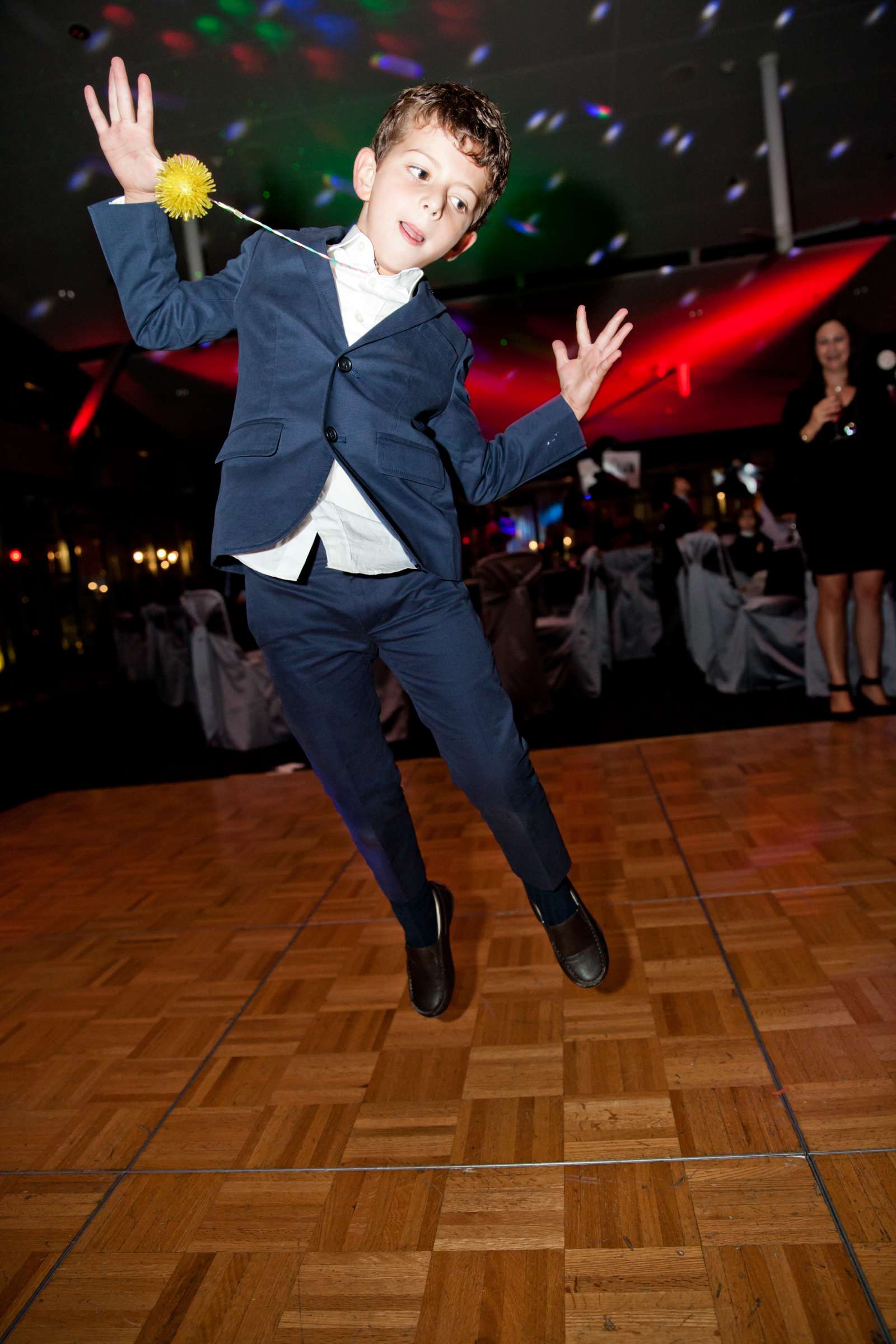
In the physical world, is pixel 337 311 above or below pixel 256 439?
above

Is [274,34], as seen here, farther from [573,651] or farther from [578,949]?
[578,949]

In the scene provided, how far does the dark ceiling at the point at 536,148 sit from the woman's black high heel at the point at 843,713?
382 centimetres

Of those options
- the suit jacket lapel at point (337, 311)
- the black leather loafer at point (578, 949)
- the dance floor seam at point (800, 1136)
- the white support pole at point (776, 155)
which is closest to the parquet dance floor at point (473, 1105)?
the dance floor seam at point (800, 1136)

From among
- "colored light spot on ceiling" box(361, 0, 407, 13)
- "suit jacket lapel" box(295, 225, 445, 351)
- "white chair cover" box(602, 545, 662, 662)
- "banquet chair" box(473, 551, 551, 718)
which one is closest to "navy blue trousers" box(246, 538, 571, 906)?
"suit jacket lapel" box(295, 225, 445, 351)

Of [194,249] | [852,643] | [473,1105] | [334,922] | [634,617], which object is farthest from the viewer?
[194,249]

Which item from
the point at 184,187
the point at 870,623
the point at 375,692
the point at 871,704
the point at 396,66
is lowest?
the point at 871,704

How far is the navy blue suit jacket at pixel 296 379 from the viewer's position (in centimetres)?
113

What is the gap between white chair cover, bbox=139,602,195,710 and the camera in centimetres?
688

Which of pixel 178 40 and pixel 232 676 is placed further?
pixel 178 40

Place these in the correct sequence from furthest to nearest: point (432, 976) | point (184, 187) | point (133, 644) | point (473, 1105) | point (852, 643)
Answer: point (133, 644)
point (852, 643)
point (432, 976)
point (473, 1105)
point (184, 187)

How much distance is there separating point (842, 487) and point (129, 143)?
280 centimetres

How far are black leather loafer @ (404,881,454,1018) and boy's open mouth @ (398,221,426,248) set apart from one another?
0.94 meters

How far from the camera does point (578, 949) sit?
52.9 inches

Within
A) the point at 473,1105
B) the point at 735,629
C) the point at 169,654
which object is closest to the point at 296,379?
the point at 473,1105
